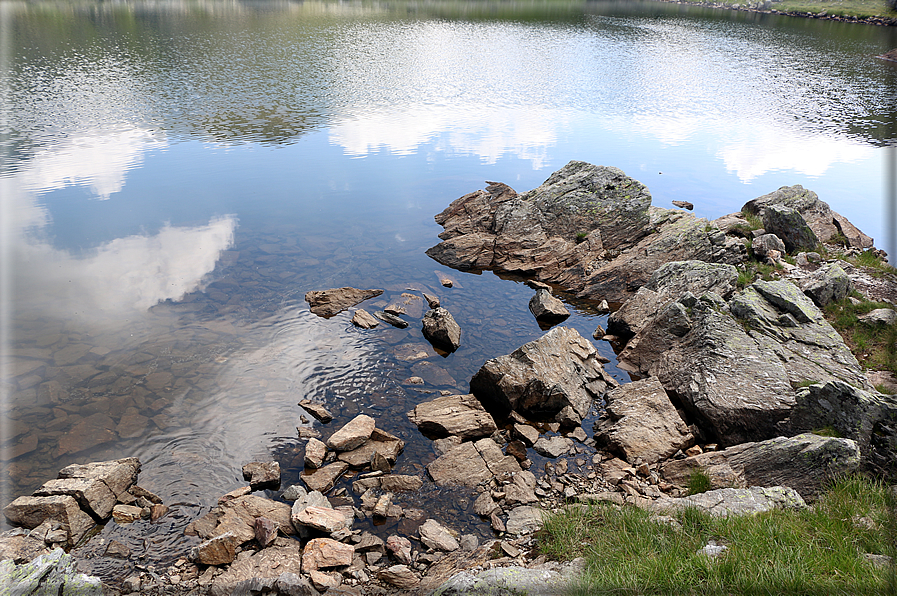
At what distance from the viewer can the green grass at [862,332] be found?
15.4 metres

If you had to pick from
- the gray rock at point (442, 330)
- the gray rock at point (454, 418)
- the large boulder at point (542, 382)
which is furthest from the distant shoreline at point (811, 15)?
the gray rock at point (454, 418)

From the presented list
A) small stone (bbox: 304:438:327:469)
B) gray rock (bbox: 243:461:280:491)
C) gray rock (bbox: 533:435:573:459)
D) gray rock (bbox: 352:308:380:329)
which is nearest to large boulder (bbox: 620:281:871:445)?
gray rock (bbox: 533:435:573:459)

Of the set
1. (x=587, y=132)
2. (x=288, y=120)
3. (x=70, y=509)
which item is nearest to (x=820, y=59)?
(x=587, y=132)

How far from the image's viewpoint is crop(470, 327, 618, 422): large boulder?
16.4 meters

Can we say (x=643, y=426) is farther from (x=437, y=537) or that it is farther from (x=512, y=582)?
(x=512, y=582)

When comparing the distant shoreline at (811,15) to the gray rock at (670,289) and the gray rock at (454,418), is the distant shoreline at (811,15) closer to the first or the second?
the gray rock at (670,289)

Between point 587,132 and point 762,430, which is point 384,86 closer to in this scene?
point 587,132

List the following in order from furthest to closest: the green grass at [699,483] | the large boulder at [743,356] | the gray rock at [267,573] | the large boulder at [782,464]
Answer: the large boulder at [743,356], the green grass at [699,483], the large boulder at [782,464], the gray rock at [267,573]

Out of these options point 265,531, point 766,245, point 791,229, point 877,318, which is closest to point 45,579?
point 265,531

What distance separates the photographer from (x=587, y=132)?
4875 cm

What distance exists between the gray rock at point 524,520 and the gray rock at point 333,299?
41.7ft

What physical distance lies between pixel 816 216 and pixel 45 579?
107ft

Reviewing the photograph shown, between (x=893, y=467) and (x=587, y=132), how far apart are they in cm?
4343

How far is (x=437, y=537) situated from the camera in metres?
11.4
